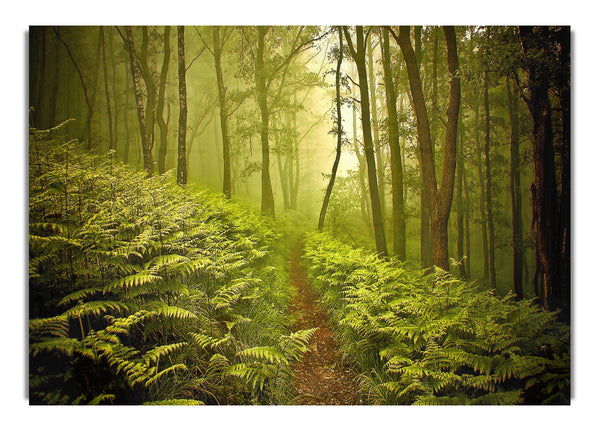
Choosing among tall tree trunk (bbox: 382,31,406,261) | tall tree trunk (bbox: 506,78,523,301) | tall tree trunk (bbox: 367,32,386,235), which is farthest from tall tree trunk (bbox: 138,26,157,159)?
tall tree trunk (bbox: 506,78,523,301)

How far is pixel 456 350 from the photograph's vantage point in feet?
7.60

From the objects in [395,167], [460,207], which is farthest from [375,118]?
[460,207]

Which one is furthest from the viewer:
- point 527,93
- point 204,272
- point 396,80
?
point 396,80

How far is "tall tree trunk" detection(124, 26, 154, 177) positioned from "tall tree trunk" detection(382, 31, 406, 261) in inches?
195

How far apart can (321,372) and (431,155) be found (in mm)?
3912

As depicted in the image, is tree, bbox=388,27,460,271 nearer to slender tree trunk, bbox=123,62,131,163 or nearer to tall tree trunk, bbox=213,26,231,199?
tall tree trunk, bbox=213,26,231,199

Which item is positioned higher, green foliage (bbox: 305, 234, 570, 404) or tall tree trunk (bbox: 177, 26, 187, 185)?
tall tree trunk (bbox: 177, 26, 187, 185)

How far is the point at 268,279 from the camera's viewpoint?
414cm

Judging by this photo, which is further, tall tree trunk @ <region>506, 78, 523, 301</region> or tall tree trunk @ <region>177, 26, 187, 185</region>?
tall tree trunk @ <region>177, 26, 187, 185</region>

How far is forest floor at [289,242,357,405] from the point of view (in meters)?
2.64

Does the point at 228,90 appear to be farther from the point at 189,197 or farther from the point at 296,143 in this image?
the point at 189,197
